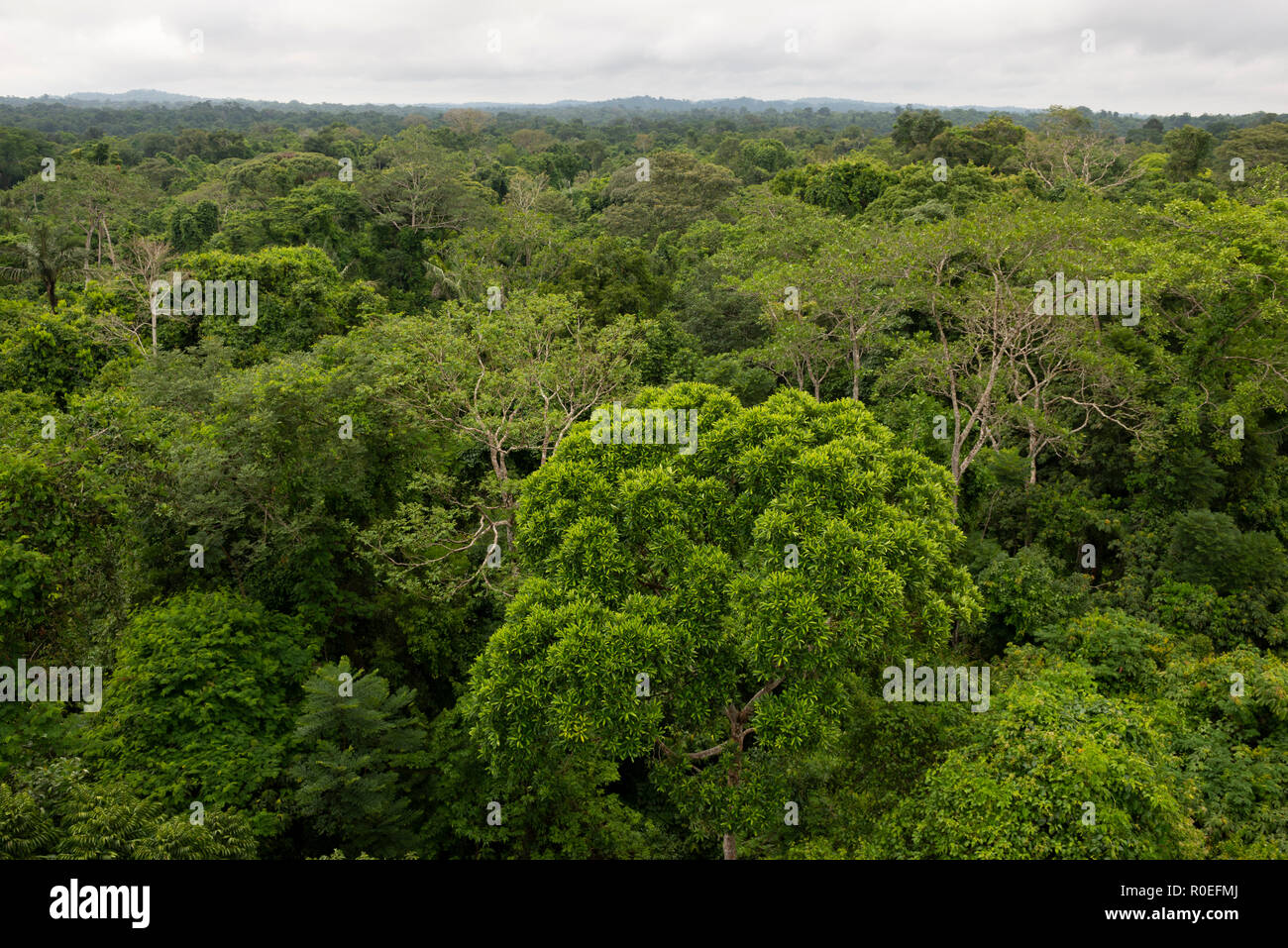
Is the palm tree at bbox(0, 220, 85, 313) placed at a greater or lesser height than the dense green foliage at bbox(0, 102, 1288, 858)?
greater

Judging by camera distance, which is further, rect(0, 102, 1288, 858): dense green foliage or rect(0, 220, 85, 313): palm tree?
rect(0, 220, 85, 313): palm tree

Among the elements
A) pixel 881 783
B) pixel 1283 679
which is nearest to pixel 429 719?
pixel 881 783

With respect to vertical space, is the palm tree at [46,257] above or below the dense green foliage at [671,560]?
above

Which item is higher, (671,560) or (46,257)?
(46,257)

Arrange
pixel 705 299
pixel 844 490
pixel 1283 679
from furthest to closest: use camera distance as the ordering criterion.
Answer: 1. pixel 705 299
2. pixel 1283 679
3. pixel 844 490

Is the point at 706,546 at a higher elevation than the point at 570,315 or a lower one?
lower

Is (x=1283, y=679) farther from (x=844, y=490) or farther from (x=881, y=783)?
(x=844, y=490)

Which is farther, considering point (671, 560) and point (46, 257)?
point (46, 257)

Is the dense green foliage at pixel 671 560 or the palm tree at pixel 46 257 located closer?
the dense green foliage at pixel 671 560
